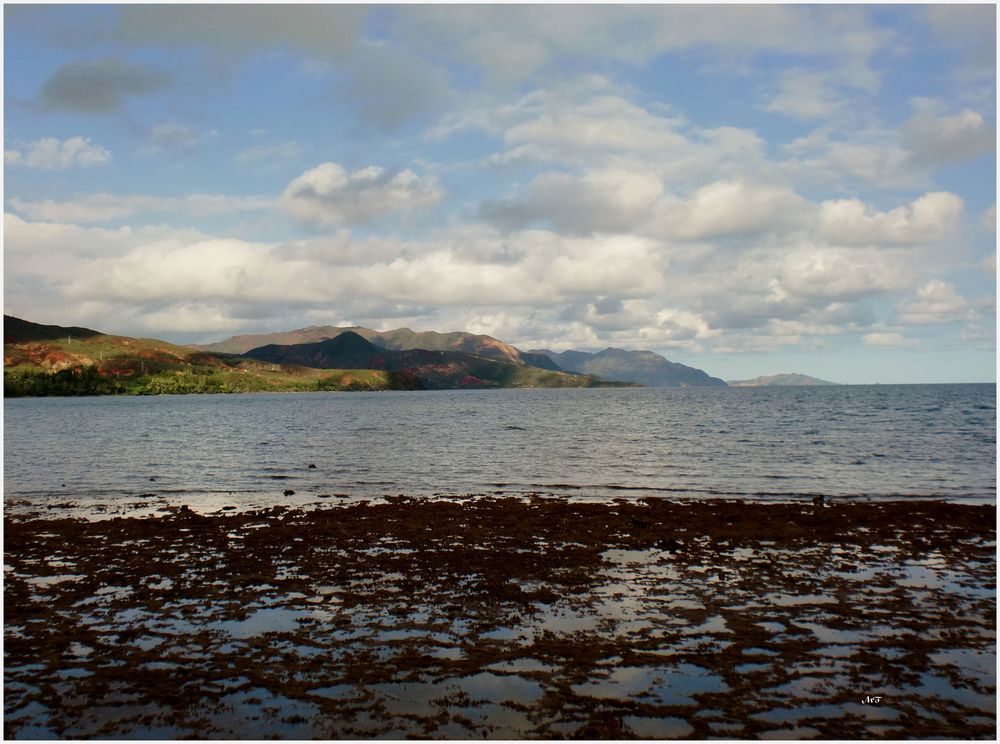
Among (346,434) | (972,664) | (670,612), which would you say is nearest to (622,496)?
(670,612)

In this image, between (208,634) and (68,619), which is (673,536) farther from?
(68,619)

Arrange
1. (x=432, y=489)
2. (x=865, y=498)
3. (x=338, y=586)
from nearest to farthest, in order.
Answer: (x=338, y=586) → (x=865, y=498) → (x=432, y=489)

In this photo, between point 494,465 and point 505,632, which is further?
point 494,465

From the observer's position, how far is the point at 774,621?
16.5m

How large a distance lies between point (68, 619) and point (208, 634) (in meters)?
4.15

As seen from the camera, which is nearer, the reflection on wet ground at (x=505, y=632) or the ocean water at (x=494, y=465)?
the reflection on wet ground at (x=505, y=632)

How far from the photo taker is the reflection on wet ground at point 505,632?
39.2 ft

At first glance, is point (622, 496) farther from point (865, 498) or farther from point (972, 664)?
point (972, 664)

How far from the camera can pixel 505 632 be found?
16.0 m

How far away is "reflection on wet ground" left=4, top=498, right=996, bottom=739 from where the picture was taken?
11945mm

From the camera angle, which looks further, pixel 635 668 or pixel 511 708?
pixel 635 668

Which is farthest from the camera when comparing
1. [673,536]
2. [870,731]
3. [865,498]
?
[865,498]

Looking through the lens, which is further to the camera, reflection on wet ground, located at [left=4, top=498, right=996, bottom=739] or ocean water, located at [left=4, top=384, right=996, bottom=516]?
ocean water, located at [left=4, top=384, right=996, bottom=516]

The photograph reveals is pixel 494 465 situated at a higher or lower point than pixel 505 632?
lower
